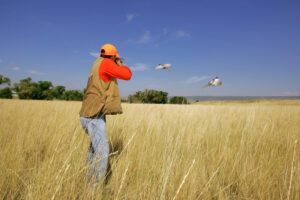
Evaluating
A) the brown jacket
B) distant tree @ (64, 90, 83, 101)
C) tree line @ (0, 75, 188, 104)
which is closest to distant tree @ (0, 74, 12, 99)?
tree line @ (0, 75, 188, 104)

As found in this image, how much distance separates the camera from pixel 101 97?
74.7 inches

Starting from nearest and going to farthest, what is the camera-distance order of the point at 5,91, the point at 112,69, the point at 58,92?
the point at 112,69, the point at 5,91, the point at 58,92

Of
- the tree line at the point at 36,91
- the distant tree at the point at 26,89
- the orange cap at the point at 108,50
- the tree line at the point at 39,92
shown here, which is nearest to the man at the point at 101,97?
the orange cap at the point at 108,50

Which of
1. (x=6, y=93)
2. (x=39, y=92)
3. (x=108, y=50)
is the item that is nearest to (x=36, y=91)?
(x=39, y=92)

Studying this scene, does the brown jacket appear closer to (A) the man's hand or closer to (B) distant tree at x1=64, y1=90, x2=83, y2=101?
(A) the man's hand

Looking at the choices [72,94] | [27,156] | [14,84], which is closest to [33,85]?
[14,84]

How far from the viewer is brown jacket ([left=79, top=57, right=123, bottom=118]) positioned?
1.85m

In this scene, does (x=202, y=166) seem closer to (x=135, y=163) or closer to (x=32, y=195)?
(x=135, y=163)

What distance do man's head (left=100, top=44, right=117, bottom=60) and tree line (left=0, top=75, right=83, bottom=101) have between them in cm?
7296

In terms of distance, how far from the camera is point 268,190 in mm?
1534

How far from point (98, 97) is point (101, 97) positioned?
0.12 ft

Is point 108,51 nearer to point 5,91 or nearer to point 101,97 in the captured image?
point 101,97

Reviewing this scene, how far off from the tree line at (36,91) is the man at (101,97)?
72977 millimetres

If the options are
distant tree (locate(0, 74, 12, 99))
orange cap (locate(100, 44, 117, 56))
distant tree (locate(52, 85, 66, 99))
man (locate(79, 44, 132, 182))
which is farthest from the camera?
distant tree (locate(52, 85, 66, 99))
